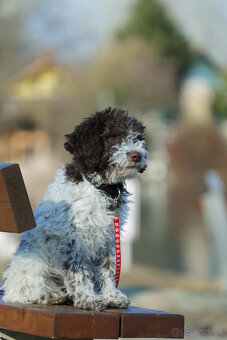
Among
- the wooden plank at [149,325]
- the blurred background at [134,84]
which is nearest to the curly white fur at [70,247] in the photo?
the wooden plank at [149,325]

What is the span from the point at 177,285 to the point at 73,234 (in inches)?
306

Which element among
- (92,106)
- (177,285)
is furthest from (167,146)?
(177,285)

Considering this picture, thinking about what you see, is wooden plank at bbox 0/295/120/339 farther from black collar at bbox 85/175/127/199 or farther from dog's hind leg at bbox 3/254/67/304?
black collar at bbox 85/175/127/199

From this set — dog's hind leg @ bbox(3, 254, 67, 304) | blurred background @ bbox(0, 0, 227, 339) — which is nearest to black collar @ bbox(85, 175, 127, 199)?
dog's hind leg @ bbox(3, 254, 67, 304)

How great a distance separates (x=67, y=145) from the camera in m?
3.85

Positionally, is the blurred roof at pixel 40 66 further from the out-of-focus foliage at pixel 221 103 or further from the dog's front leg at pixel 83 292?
the dog's front leg at pixel 83 292

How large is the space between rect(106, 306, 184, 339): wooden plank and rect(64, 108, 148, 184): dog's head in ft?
2.70

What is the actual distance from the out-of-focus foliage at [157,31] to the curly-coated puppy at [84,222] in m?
59.1

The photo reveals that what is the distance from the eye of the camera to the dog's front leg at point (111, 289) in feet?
12.0

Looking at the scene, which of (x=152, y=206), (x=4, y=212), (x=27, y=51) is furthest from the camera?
(x=27, y=51)

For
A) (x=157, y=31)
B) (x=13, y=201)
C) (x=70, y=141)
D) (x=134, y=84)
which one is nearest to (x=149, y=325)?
(x=13, y=201)

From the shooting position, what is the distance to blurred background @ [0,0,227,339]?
4703 cm

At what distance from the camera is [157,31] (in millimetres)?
62719

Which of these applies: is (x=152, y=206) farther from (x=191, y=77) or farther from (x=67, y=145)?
(x=67, y=145)
